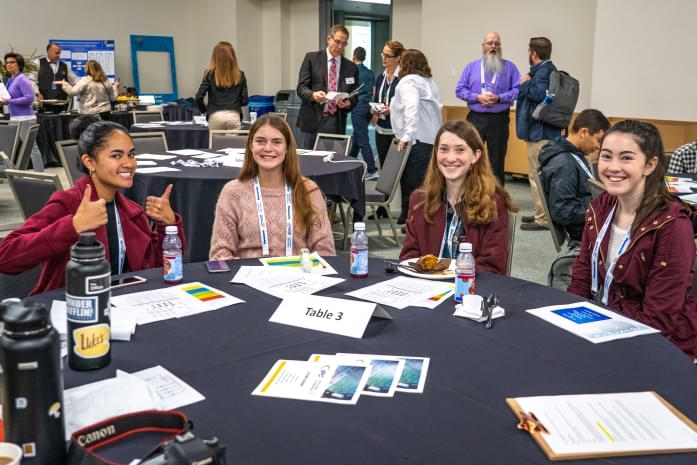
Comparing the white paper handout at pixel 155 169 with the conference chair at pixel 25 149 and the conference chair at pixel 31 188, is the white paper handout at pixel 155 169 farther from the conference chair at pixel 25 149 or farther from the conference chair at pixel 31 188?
the conference chair at pixel 25 149

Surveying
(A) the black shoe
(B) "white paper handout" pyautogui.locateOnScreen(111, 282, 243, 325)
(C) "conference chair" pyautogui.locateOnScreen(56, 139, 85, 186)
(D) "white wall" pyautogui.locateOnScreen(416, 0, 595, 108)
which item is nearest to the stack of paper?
(B) "white paper handout" pyautogui.locateOnScreen(111, 282, 243, 325)

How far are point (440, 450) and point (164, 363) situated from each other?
681 mm

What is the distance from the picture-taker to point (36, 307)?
1060 mm

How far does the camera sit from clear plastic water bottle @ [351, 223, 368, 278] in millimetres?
2248

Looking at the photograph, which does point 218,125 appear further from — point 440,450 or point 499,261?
point 440,450

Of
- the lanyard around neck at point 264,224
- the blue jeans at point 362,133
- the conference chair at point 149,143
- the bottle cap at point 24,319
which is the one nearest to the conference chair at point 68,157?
the conference chair at point 149,143

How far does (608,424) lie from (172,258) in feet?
4.47

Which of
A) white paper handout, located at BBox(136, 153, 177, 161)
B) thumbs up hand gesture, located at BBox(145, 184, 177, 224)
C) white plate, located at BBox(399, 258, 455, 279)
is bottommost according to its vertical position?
white plate, located at BBox(399, 258, 455, 279)

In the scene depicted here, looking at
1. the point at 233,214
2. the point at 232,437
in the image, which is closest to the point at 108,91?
the point at 233,214

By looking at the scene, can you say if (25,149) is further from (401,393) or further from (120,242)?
(401,393)

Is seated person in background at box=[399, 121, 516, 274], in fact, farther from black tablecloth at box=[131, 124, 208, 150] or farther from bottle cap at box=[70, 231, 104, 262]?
black tablecloth at box=[131, 124, 208, 150]

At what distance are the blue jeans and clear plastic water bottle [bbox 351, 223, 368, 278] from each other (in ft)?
21.7

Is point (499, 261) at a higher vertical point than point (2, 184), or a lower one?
higher

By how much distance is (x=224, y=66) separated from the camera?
708 centimetres
